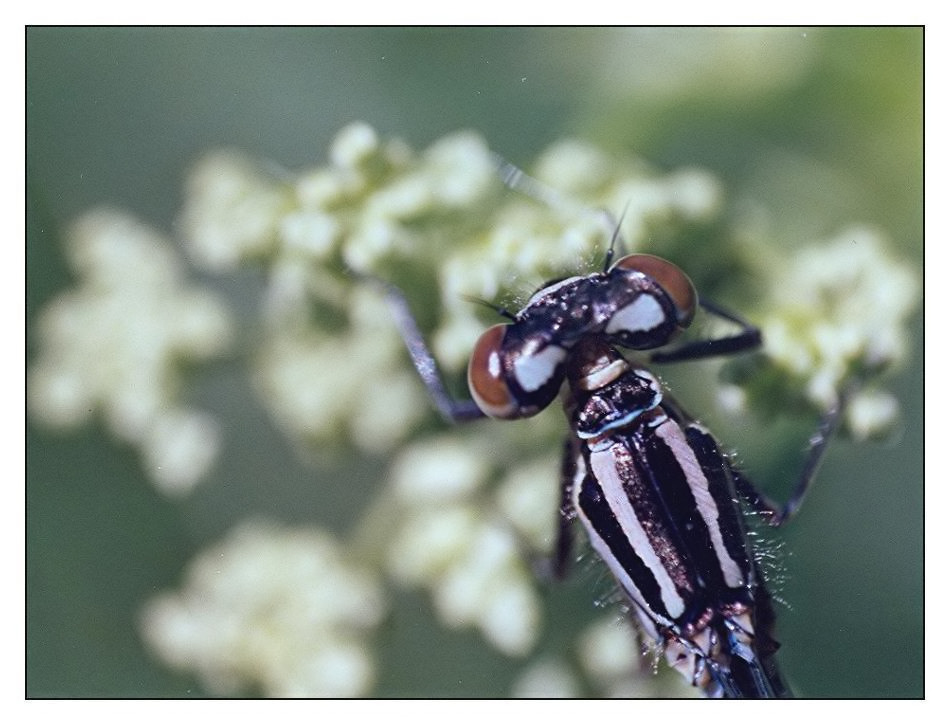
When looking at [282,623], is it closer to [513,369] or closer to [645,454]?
[513,369]

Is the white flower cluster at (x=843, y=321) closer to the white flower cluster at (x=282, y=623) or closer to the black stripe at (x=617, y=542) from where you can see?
the black stripe at (x=617, y=542)

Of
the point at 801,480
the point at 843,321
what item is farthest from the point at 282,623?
the point at 843,321

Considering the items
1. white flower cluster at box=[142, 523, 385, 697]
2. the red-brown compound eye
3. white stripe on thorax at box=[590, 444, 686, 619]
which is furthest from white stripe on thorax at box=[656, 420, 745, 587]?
white flower cluster at box=[142, 523, 385, 697]

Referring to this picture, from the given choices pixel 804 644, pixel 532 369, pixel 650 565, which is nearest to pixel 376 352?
pixel 532 369

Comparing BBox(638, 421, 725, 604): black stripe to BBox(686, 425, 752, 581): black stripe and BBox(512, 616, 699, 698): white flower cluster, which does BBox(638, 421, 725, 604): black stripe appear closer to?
BBox(686, 425, 752, 581): black stripe

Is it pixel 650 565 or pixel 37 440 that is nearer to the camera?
pixel 650 565
